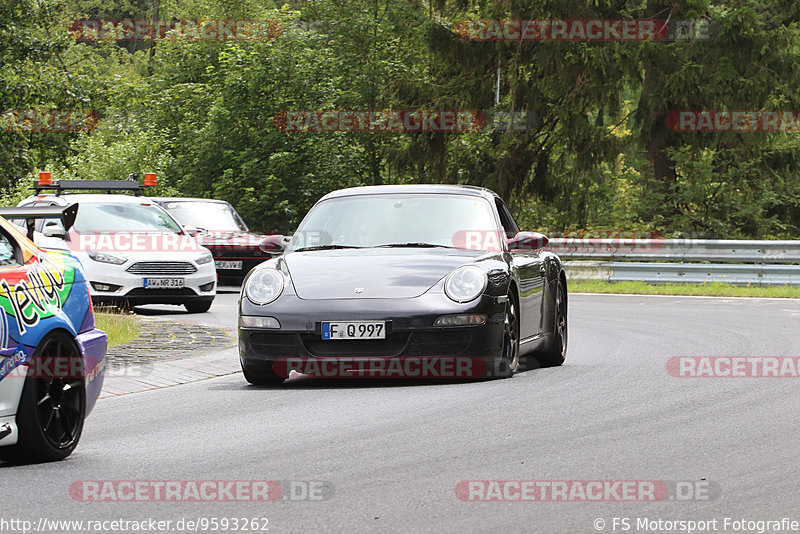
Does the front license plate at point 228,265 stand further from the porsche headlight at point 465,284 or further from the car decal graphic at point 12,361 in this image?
the car decal graphic at point 12,361

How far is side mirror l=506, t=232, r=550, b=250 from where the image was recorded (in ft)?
36.7

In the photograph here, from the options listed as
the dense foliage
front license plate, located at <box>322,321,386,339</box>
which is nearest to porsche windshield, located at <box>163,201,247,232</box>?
the dense foliage

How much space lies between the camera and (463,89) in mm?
35469

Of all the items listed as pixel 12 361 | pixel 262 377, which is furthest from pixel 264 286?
pixel 12 361

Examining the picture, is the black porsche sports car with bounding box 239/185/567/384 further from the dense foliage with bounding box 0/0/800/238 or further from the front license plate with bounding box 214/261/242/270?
the dense foliage with bounding box 0/0/800/238

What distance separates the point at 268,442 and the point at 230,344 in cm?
626

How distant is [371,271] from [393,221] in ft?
3.46

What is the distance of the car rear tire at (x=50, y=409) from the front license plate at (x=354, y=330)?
2.69 meters

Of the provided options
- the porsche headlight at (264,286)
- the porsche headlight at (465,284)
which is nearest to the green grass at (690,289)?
the porsche headlight at (465,284)

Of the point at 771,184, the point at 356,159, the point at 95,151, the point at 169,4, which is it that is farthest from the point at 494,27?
the point at 169,4

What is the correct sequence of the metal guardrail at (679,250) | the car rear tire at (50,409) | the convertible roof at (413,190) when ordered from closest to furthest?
the car rear tire at (50,409)
the convertible roof at (413,190)
the metal guardrail at (679,250)

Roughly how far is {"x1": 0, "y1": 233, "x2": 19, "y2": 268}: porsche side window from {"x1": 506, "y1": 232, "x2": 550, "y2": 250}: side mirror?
4948 mm

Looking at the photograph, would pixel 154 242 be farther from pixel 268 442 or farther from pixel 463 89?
pixel 463 89

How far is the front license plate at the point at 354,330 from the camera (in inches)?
384
